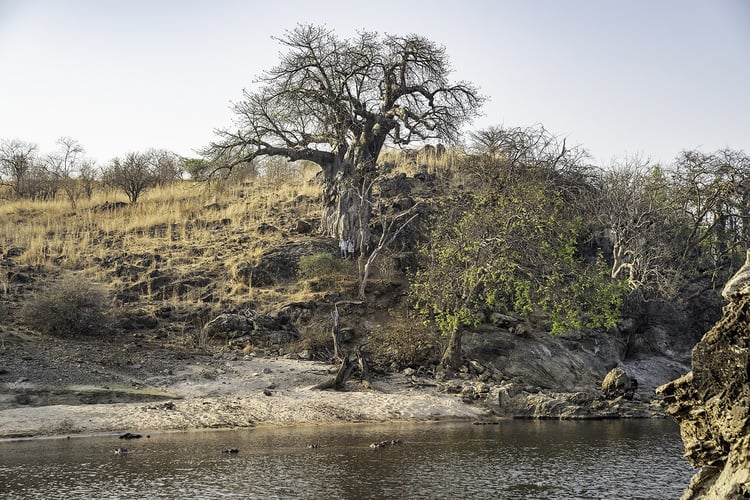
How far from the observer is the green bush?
36.3 meters

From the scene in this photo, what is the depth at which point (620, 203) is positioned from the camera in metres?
36.6

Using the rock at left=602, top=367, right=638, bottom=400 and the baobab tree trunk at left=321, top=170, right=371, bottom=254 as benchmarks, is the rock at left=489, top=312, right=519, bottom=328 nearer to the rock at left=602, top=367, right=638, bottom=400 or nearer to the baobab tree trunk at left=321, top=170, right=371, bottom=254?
the rock at left=602, top=367, right=638, bottom=400

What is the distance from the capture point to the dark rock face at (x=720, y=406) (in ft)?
33.2

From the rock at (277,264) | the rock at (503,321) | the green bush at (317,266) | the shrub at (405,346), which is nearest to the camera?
the shrub at (405,346)

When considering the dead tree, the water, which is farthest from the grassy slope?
the water

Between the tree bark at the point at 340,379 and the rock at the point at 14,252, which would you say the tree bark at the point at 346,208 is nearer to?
the tree bark at the point at 340,379

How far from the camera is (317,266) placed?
119ft

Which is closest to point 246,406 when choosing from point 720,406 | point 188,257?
point 720,406

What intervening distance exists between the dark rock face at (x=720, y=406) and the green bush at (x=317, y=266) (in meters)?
25.7

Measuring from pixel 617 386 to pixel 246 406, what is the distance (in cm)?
1402

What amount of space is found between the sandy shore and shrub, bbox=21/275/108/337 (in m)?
5.26

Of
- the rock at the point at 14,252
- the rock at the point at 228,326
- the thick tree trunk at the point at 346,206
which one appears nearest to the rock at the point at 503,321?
the thick tree trunk at the point at 346,206

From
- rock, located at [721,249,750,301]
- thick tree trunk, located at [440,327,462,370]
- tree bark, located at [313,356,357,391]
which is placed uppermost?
rock, located at [721,249,750,301]

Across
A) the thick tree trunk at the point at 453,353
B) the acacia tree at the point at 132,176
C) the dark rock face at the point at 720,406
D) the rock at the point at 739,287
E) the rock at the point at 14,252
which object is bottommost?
the thick tree trunk at the point at 453,353
